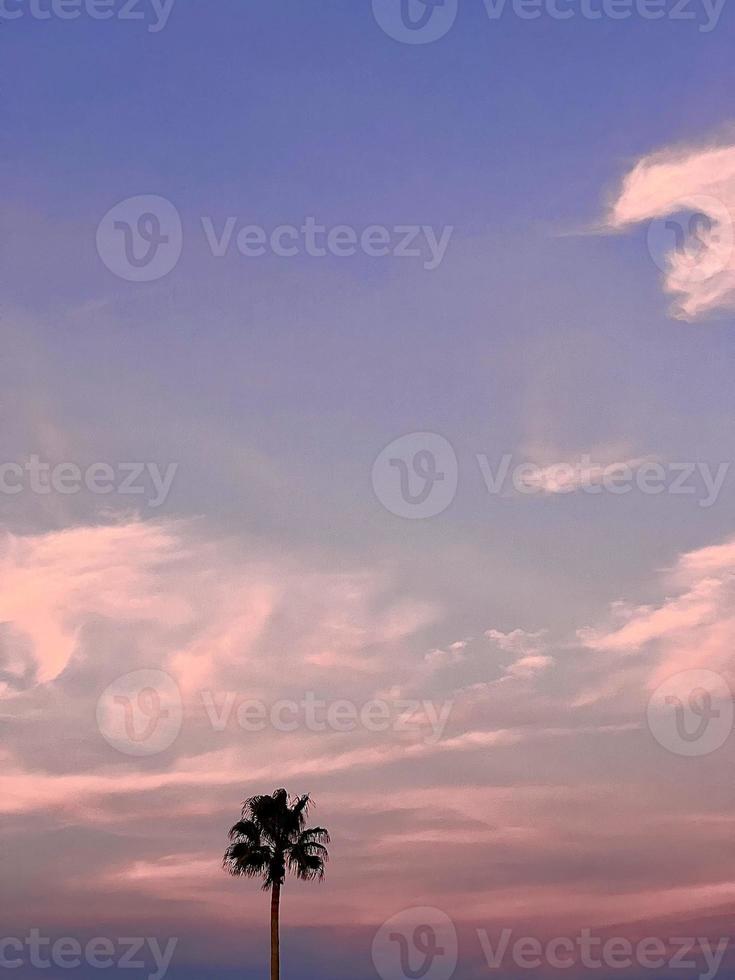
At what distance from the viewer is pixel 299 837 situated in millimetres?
59969

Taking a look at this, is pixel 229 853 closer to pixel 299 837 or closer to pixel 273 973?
pixel 299 837

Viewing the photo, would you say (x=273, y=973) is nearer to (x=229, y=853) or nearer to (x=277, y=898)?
(x=277, y=898)

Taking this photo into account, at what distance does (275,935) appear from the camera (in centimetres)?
6084

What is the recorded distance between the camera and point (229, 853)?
195 ft

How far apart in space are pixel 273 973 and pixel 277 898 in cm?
457

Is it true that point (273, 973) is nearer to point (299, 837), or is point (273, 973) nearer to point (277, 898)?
point (277, 898)

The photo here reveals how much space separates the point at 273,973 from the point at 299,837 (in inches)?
343

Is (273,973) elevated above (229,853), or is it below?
below

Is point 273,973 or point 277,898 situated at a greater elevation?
point 277,898

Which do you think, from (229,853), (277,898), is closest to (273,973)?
(277,898)

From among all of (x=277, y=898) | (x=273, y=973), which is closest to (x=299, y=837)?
(x=277, y=898)

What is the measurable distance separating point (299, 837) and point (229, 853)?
4469 mm

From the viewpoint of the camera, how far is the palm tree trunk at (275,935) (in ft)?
196

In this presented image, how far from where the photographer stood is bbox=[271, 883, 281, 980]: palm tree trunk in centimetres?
5988
